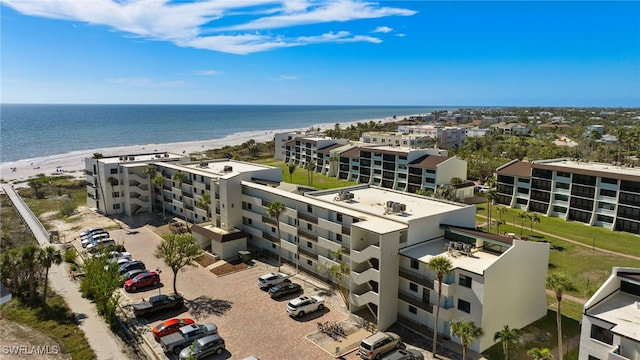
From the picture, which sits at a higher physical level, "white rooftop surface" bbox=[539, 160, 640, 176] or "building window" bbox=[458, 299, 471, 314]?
"white rooftop surface" bbox=[539, 160, 640, 176]

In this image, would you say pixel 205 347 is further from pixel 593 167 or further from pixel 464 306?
pixel 593 167

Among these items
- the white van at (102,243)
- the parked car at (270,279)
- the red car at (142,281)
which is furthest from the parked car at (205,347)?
the white van at (102,243)

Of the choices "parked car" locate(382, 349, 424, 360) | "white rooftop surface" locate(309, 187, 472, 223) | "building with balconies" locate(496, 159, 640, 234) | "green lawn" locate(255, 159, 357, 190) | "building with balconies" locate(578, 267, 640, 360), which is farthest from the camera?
"green lawn" locate(255, 159, 357, 190)

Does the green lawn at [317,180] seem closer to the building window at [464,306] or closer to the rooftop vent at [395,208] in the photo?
the rooftop vent at [395,208]

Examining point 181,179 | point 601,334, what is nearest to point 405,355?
point 601,334

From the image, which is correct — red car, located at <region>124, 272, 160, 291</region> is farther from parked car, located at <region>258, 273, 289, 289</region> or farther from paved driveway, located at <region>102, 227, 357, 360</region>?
parked car, located at <region>258, 273, 289, 289</region>

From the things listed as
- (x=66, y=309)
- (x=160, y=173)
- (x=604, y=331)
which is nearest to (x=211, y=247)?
(x=66, y=309)

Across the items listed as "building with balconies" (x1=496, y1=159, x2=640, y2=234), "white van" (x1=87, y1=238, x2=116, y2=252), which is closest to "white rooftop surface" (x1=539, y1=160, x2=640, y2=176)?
"building with balconies" (x1=496, y1=159, x2=640, y2=234)

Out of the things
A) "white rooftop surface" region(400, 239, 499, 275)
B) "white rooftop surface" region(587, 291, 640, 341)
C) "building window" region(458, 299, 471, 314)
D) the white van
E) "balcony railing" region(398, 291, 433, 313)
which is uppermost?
"white rooftop surface" region(400, 239, 499, 275)
